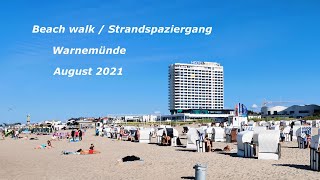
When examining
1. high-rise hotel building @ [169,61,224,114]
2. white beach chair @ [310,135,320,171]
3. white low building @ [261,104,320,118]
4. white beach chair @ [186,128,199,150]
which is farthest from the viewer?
high-rise hotel building @ [169,61,224,114]

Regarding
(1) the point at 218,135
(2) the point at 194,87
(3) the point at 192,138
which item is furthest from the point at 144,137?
(2) the point at 194,87

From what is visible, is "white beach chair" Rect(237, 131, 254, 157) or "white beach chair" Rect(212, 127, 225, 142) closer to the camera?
"white beach chair" Rect(237, 131, 254, 157)

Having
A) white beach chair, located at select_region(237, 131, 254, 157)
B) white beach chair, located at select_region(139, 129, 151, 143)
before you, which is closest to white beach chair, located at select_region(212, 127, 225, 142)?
white beach chair, located at select_region(139, 129, 151, 143)

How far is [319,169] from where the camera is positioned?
12.8m

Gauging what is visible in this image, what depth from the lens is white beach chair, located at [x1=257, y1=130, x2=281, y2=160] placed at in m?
16.4

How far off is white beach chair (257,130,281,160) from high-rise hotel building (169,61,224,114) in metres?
147

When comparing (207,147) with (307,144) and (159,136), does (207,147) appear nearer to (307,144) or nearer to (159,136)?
(307,144)

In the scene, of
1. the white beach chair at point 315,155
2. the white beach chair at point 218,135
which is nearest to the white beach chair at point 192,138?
the white beach chair at point 218,135

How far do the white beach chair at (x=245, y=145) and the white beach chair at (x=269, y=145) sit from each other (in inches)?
35.3

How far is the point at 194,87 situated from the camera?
168750mm

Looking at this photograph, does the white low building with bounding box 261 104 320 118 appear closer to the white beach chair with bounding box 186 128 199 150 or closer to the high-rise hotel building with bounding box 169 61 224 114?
the high-rise hotel building with bounding box 169 61 224 114

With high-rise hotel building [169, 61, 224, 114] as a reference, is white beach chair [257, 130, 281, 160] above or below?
below

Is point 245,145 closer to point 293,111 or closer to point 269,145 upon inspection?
point 269,145

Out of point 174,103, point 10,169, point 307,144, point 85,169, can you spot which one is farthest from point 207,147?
point 174,103
